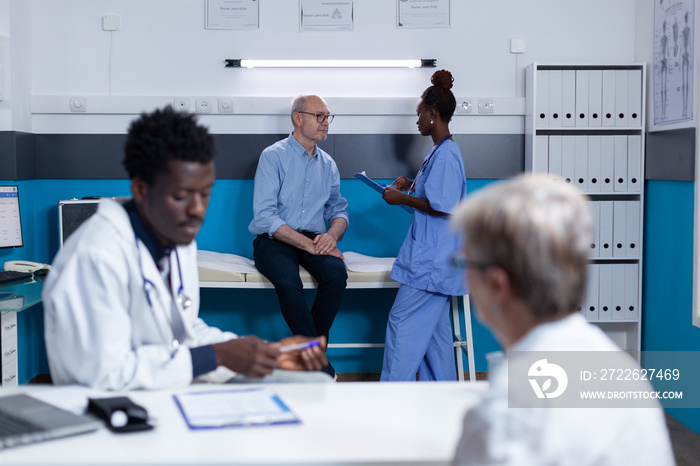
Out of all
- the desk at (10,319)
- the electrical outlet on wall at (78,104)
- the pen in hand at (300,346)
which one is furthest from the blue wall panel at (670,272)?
the electrical outlet on wall at (78,104)

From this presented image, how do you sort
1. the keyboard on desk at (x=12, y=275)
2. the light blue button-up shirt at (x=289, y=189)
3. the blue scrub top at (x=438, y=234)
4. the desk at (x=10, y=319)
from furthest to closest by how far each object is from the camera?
the light blue button-up shirt at (x=289, y=189) < the blue scrub top at (x=438, y=234) < the keyboard on desk at (x=12, y=275) < the desk at (x=10, y=319)

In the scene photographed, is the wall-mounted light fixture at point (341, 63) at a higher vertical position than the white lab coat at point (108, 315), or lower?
higher

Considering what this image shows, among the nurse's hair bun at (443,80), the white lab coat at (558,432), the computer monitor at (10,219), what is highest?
the nurse's hair bun at (443,80)

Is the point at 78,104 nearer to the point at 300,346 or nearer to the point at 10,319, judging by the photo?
the point at 10,319

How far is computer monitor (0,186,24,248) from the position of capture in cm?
319

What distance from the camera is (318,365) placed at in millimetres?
1561

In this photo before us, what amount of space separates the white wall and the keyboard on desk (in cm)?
91

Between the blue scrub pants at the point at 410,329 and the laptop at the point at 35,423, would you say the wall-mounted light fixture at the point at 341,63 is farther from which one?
the laptop at the point at 35,423

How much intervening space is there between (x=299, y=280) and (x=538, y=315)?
229 cm

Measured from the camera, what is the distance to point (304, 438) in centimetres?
108

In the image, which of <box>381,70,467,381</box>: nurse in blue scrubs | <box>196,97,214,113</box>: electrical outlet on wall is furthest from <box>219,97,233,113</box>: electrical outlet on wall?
<box>381,70,467,381</box>: nurse in blue scrubs

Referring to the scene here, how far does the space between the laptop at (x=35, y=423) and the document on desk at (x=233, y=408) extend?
0.16 meters

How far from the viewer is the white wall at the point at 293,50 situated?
361cm

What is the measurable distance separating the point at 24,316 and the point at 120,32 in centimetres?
157
